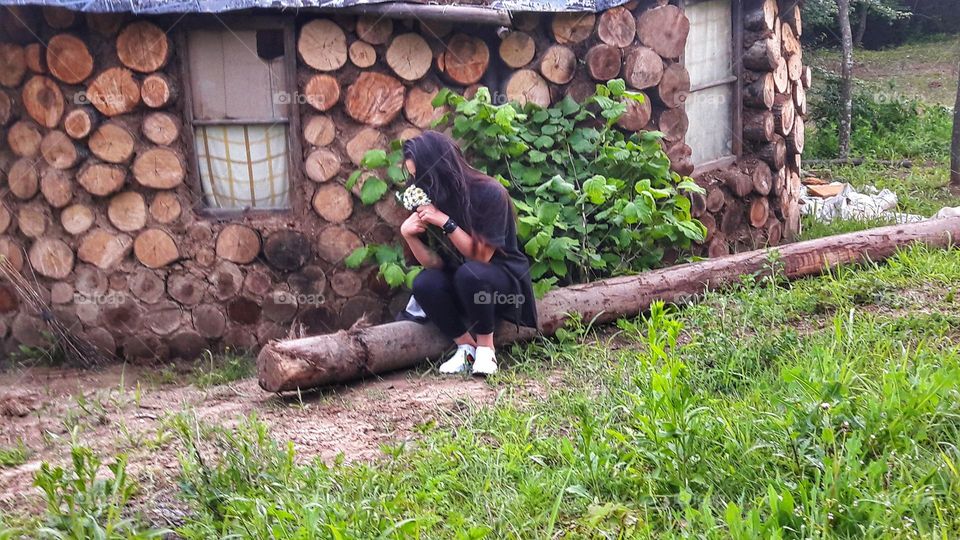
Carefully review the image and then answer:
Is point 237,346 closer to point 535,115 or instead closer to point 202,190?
point 202,190

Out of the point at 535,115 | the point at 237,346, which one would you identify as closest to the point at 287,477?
the point at 237,346

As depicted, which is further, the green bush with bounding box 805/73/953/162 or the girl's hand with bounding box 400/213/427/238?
the green bush with bounding box 805/73/953/162

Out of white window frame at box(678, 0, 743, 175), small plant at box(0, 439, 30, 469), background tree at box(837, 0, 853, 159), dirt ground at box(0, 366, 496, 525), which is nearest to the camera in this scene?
dirt ground at box(0, 366, 496, 525)

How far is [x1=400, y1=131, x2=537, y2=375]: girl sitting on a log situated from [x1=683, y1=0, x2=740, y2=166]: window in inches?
102

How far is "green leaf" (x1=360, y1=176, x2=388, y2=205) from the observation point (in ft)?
19.0

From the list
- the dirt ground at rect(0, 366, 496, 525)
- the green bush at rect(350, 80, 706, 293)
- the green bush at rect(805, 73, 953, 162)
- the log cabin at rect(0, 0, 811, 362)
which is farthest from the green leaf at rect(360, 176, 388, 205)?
the green bush at rect(805, 73, 953, 162)

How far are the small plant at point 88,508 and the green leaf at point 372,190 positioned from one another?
2.74m

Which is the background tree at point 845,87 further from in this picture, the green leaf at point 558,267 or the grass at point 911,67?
the green leaf at point 558,267

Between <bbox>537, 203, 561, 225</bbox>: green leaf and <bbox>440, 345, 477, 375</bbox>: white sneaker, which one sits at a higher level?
<bbox>537, 203, 561, 225</bbox>: green leaf

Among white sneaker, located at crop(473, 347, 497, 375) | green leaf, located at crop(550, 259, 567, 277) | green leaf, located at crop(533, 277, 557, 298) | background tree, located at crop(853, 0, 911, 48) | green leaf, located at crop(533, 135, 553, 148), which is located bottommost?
white sneaker, located at crop(473, 347, 497, 375)

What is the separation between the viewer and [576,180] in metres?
5.99

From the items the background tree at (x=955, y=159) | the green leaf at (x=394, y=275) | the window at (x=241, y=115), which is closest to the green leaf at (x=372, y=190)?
A: the green leaf at (x=394, y=275)

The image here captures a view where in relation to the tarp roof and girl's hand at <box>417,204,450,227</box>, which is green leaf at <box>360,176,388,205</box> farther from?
the tarp roof

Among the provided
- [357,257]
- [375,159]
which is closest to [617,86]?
[375,159]
